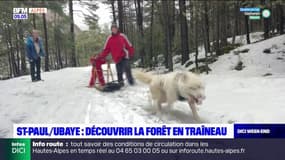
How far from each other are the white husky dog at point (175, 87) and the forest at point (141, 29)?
0.13m

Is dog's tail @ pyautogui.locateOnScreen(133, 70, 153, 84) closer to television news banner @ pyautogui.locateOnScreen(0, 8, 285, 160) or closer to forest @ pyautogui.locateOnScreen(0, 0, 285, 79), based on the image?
forest @ pyautogui.locateOnScreen(0, 0, 285, 79)

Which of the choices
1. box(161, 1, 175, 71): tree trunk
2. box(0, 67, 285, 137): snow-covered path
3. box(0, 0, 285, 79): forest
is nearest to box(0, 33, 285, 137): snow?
box(0, 67, 285, 137): snow-covered path

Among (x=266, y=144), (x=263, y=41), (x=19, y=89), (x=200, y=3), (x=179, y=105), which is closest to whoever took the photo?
(x=266, y=144)

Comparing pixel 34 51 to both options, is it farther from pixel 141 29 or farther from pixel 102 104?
pixel 141 29

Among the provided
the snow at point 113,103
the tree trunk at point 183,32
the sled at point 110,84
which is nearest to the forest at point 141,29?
the tree trunk at point 183,32

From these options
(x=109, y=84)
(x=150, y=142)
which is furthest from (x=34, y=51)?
Answer: (x=150, y=142)

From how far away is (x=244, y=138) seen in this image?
1.54m

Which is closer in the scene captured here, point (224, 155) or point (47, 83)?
point (224, 155)

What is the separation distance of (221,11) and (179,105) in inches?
30.5

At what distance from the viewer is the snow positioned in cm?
161

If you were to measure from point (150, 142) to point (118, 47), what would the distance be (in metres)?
0.74

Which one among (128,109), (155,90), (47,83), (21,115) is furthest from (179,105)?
(21,115)

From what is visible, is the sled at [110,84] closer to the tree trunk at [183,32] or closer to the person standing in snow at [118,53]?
the person standing in snow at [118,53]

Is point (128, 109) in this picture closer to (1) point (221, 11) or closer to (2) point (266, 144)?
(2) point (266, 144)
